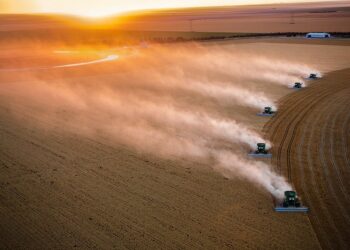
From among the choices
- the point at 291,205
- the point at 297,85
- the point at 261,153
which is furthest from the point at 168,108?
the point at 291,205

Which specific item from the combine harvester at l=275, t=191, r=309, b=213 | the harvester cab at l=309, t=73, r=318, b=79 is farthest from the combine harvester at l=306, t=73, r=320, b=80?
the combine harvester at l=275, t=191, r=309, b=213

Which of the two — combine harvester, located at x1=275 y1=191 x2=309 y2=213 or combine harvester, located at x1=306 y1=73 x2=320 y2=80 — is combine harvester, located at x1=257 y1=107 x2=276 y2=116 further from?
combine harvester, located at x1=306 y1=73 x2=320 y2=80

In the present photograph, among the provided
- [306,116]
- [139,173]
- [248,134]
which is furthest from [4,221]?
[306,116]

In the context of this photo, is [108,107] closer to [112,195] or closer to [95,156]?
[95,156]

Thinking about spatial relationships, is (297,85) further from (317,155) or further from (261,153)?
(261,153)

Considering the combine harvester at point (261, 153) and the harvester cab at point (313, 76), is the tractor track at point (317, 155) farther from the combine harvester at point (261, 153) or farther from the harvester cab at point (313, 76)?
the harvester cab at point (313, 76)
